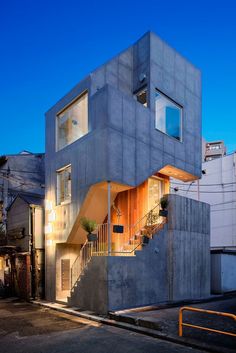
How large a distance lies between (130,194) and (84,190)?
327 centimetres

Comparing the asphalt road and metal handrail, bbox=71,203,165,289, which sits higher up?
metal handrail, bbox=71,203,165,289

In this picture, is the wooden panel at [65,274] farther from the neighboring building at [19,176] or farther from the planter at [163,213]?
the neighboring building at [19,176]

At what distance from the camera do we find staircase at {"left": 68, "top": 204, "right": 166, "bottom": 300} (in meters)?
13.9

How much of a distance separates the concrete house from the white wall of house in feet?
50.8

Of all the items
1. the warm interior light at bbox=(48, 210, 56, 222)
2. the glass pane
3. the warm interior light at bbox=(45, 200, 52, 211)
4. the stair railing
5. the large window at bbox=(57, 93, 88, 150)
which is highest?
the large window at bbox=(57, 93, 88, 150)

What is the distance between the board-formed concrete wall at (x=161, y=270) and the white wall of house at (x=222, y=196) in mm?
16050

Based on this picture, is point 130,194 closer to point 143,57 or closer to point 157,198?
point 157,198

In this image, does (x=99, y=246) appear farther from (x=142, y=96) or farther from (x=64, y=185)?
(x=142, y=96)

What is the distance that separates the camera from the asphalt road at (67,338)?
830cm

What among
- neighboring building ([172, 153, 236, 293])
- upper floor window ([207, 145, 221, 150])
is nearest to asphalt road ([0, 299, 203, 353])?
neighboring building ([172, 153, 236, 293])

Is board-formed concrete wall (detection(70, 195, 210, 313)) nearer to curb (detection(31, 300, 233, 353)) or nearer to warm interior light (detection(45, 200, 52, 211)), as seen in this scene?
curb (detection(31, 300, 233, 353))

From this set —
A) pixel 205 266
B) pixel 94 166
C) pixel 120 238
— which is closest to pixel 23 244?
pixel 120 238

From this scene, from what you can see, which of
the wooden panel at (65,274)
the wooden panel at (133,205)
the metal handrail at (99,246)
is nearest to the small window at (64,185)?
the wooden panel at (133,205)

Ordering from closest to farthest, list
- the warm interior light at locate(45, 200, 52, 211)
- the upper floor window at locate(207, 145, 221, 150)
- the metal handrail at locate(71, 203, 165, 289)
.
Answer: the metal handrail at locate(71, 203, 165, 289) → the warm interior light at locate(45, 200, 52, 211) → the upper floor window at locate(207, 145, 221, 150)
